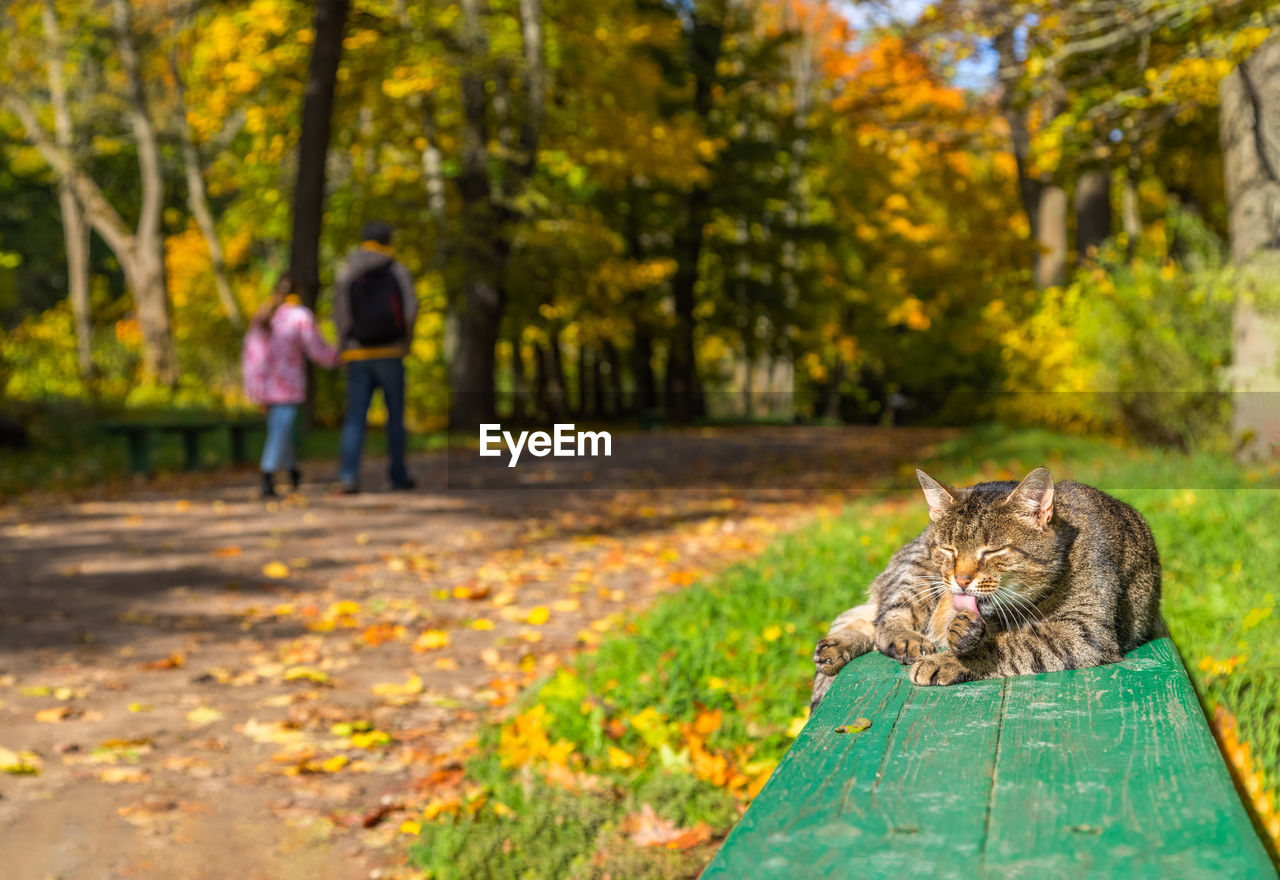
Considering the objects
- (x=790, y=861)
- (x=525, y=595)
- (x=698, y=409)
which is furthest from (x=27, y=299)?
(x=790, y=861)

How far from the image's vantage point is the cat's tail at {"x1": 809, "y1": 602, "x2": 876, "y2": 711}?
313 cm

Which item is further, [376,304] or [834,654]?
[376,304]

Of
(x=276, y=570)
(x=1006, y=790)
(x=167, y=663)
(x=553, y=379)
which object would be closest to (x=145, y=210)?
(x=553, y=379)

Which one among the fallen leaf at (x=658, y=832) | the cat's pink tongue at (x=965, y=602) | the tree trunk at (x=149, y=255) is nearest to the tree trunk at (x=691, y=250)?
the tree trunk at (x=149, y=255)

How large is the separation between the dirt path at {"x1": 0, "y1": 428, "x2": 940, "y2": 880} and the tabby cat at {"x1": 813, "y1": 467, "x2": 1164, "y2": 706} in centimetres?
209

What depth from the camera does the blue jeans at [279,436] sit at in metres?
11.8

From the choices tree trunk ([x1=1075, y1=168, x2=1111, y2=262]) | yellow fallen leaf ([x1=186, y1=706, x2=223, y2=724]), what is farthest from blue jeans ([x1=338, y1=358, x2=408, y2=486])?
tree trunk ([x1=1075, y1=168, x2=1111, y2=262])

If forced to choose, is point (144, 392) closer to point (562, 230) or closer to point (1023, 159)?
point (562, 230)

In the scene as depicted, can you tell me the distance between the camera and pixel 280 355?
1179 centimetres

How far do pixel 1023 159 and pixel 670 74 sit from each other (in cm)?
1096

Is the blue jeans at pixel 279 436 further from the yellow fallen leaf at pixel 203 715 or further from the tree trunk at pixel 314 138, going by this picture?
the yellow fallen leaf at pixel 203 715

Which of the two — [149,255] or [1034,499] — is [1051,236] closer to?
[1034,499]

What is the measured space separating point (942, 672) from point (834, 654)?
42 centimetres

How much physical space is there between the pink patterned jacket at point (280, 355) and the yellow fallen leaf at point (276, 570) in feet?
10.5
